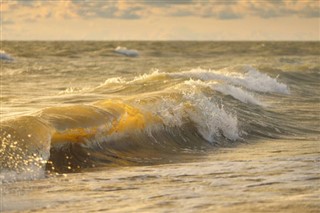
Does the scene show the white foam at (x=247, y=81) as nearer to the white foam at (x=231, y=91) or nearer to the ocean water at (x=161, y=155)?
the white foam at (x=231, y=91)

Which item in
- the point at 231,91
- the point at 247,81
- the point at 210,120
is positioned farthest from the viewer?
the point at 247,81

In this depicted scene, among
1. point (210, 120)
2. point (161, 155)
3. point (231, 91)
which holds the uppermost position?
point (231, 91)

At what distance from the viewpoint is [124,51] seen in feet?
187

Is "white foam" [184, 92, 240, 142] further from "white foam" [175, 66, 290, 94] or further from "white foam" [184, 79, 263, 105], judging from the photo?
"white foam" [175, 66, 290, 94]

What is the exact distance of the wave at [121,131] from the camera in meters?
8.19

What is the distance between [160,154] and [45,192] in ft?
10.9

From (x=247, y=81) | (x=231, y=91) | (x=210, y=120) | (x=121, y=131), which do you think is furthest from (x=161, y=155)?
(x=247, y=81)

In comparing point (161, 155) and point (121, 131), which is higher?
point (121, 131)

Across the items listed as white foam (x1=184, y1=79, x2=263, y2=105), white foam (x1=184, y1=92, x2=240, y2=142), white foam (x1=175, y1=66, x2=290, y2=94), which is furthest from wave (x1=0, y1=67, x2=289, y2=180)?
white foam (x1=175, y1=66, x2=290, y2=94)

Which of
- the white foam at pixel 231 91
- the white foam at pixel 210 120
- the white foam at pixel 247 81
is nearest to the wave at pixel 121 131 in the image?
the white foam at pixel 210 120

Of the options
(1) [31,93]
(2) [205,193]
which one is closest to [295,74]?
(1) [31,93]

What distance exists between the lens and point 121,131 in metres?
10.3

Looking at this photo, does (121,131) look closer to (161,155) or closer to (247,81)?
(161,155)

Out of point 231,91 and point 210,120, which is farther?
point 231,91
